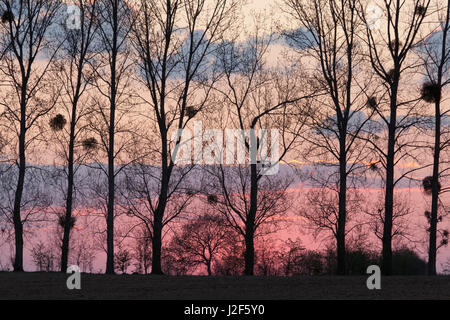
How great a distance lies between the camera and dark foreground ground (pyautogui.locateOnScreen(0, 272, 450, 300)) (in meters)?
16.5

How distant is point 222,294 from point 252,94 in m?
21.5

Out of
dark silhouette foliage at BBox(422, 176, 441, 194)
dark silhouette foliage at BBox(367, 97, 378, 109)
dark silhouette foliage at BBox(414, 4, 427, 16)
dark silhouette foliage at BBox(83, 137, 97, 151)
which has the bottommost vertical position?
dark silhouette foliage at BBox(422, 176, 441, 194)

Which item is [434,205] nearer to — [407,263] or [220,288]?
[220,288]

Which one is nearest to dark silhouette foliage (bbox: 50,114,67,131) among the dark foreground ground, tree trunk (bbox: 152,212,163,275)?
tree trunk (bbox: 152,212,163,275)

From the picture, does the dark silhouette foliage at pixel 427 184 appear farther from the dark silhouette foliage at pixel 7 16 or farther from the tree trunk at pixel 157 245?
the dark silhouette foliage at pixel 7 16

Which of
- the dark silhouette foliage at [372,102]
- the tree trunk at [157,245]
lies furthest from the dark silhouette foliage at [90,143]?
the dark silhouette foliage at [372,102]

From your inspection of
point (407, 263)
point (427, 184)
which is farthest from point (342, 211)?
point (407, 263)

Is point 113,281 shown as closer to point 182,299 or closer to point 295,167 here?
point 182,299

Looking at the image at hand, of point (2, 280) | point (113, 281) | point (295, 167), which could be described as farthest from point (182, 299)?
point (295, 167)

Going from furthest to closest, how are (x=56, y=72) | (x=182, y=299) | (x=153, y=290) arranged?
1. (x=56, y=72)
2. (x=153, y=290)
3. (x=182, y=299)

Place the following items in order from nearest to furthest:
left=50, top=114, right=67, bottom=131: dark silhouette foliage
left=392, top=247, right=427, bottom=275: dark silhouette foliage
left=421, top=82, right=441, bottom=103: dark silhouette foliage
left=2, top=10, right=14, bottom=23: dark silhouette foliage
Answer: left=421, top=82, right=441, bottom=103: dark silhouette foliage, left=2, top=10, right=14, bottom=23: dark silhouette foliage, left=50, top=114, right=67, bottom=131: dark silhouette foliage, left=392, top=247, right=427, bottom=275: dark silhouette foliage

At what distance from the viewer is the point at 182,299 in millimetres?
15906

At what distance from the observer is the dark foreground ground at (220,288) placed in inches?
650

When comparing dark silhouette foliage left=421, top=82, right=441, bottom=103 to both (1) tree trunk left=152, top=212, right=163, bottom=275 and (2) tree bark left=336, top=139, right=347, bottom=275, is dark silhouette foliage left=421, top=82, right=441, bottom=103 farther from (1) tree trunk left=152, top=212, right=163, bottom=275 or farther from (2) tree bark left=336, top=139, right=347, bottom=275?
(1) tree trunk left=152, top=212, right=163, bottom=275
